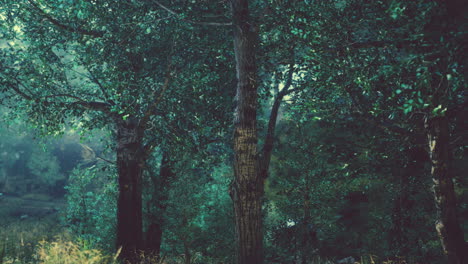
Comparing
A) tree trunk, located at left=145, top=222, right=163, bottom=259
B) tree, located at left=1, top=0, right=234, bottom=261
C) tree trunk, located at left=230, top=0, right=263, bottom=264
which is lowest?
tree trunk, located at left=145, top=222, right=163, bottom=259

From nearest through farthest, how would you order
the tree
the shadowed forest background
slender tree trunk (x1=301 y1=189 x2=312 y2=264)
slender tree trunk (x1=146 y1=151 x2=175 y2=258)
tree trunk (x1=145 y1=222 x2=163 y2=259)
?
1. the shadowed forest background
2. the tree
3. slender tree trunk (x1=301 y1=189 x2=312 y2=264)
4. tree trunk (x1=145 y1=222 x2=163 y2=259)
5. slender tree trunk (x1=146 y1=151 x2=175 y2=258)

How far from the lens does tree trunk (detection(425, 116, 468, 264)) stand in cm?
664

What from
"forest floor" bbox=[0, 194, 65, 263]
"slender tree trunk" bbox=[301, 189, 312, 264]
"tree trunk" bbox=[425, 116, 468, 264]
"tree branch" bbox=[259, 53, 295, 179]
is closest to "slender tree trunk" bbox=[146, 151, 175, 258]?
"tree branch" bbox=[259, 53, 295, 179]

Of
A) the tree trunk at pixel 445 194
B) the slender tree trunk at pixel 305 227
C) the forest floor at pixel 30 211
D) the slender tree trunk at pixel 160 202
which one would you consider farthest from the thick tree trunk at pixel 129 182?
the forest floor at pixel 30 211

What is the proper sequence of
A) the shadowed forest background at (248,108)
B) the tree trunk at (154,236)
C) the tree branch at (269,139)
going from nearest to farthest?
1. the shadowed forest background at (248,108)
2. the tree branch at (269,139)
3. the tree trunk at (154,236)

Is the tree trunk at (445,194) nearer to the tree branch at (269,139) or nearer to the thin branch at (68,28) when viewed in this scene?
the tree branch at (269,139)

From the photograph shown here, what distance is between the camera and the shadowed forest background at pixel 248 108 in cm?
677

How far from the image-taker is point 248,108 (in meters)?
7.95

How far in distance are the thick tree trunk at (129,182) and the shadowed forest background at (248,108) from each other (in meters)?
0.05

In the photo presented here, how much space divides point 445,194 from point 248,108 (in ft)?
14.3

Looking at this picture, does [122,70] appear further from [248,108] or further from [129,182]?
[248,108]

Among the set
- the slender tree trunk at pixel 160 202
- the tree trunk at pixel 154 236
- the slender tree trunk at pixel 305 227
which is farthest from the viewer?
the slender tree trunk at pixel 160 202

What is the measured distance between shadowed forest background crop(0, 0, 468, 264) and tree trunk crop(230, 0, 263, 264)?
0.03 meters

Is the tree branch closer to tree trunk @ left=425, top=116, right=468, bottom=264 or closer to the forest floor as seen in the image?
tree trunk @ left=425, top=116, right=468, bottom=264
